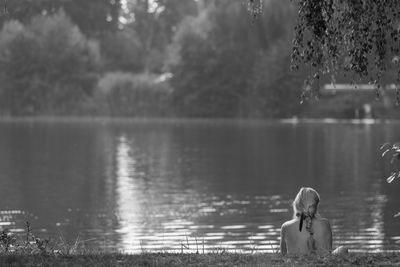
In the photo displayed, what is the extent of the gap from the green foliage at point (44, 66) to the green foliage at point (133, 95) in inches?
102

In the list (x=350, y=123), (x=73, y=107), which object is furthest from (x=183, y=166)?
(x=73, y=107)

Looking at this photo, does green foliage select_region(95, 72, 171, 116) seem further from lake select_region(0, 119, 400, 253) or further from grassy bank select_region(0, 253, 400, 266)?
grassy bank select_region(0, 253, 400, 266)

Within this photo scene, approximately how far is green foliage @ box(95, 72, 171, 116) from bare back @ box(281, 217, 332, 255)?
85720mm

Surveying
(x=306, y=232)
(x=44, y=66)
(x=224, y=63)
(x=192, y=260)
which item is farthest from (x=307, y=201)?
(x=44, y=66)

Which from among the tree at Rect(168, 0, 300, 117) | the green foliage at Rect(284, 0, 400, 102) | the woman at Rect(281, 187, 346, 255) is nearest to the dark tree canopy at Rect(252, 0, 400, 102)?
the green foliage at Rect(284, 0, 400, 102)

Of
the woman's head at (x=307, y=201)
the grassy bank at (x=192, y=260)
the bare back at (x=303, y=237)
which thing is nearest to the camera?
the grassy bank at (x=192, y=260)

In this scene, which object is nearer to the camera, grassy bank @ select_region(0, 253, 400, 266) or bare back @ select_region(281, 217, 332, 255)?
grassy bank @ select_region(0, 253, 400, 266)

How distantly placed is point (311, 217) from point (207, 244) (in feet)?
28.8

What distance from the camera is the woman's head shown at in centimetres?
1028

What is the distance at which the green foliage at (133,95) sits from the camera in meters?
96.3

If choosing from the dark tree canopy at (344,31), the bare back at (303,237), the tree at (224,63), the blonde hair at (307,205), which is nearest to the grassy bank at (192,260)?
the bare back at (303,237)

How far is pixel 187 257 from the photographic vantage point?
1069 centimetres

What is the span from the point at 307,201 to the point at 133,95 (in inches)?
3413

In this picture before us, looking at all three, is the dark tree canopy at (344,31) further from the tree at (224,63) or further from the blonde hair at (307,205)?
the tree at (224,63)
